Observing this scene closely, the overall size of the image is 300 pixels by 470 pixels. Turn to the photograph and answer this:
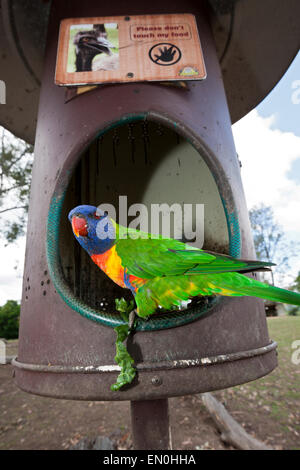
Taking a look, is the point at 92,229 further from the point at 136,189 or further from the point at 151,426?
the point at 136,189

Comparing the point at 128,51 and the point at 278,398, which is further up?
the point at 128,51

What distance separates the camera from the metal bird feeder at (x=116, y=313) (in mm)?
1165

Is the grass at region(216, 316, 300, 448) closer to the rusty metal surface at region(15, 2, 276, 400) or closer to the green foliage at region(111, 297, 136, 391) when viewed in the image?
the rusty metal surface at region(15, 2, 276, 400)

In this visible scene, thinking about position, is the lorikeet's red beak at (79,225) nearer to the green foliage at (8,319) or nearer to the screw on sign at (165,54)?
the screw on sign at (165,54)

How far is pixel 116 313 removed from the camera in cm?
153

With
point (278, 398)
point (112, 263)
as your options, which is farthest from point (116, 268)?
point (278, 398)

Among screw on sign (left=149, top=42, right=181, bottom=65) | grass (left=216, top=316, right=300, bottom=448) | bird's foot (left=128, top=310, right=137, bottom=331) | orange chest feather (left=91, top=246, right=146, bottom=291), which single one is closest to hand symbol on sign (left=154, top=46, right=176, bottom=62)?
screw on sign (left=149, top=42, right=181, bottom=65)

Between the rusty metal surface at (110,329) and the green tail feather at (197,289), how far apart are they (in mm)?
219

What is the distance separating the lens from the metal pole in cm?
161

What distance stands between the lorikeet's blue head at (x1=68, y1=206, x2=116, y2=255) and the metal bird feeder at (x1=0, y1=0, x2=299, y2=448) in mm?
272

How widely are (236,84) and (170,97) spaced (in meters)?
1.53

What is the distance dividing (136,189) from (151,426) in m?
2.00
